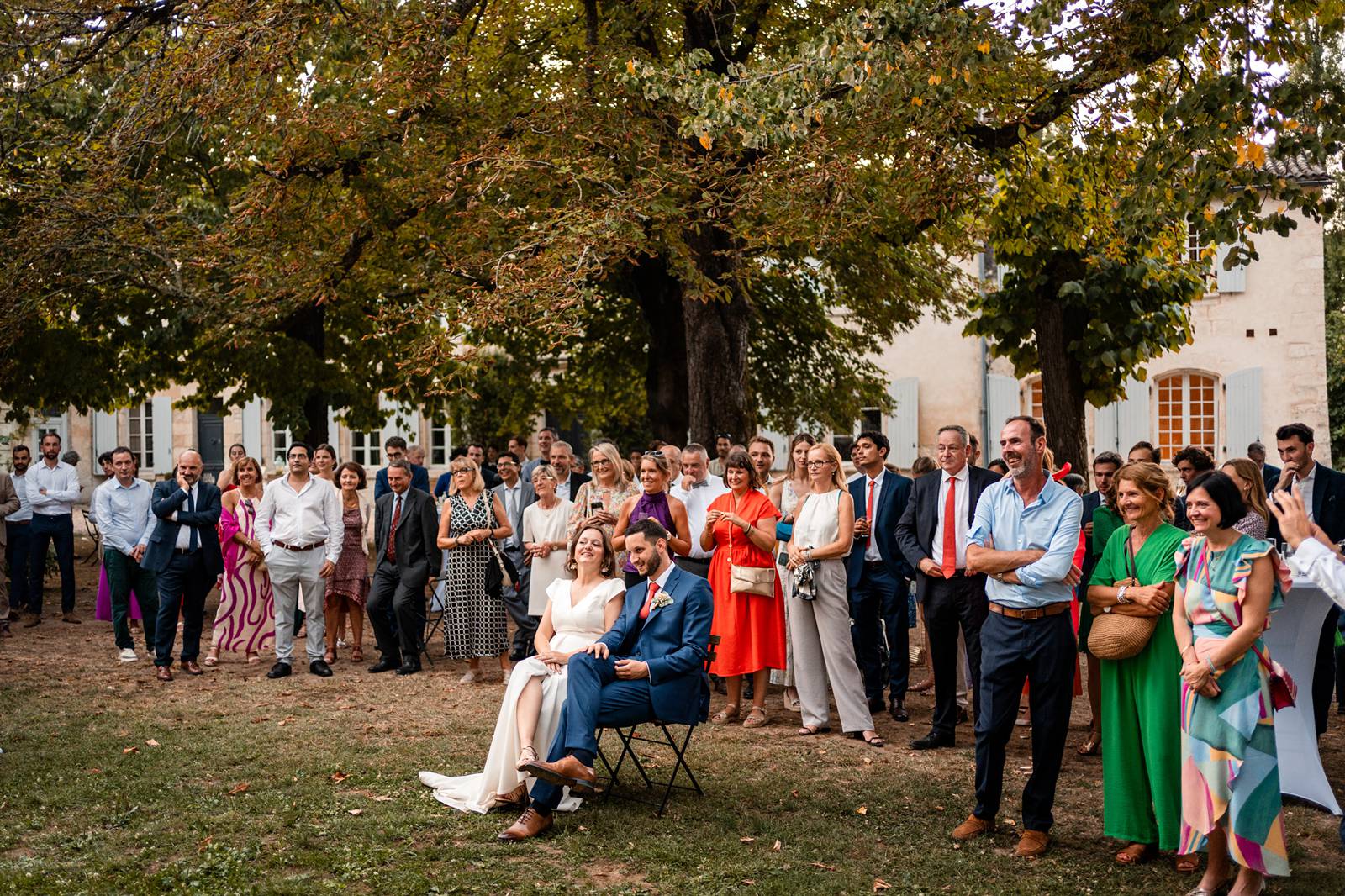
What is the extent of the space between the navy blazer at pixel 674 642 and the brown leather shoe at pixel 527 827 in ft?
2.62

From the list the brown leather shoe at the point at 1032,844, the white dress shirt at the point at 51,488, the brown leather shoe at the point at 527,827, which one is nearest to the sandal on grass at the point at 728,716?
the brown leather shoe at the point at 527,827

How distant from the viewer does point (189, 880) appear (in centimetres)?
570

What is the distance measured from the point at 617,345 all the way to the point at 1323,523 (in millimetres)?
13815

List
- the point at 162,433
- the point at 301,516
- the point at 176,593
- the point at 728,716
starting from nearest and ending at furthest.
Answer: the point at 728,716 < the point at 176,593 < the point at 301,516 < the point at 162,433

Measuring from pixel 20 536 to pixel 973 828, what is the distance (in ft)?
39.9

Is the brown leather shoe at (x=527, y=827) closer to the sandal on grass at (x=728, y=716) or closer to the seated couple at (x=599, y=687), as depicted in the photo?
the seated couple at (x=599, y=687)

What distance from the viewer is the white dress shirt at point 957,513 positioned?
8.10m

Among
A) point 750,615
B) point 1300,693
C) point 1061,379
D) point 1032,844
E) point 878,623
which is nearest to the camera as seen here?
point 1032,844

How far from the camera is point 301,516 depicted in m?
11.4

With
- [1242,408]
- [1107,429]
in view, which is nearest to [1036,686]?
[1107,429]

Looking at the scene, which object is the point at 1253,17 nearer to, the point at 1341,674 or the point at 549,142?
the point at 1341,674

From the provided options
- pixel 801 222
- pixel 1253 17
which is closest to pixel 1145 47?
pixel 1253 17

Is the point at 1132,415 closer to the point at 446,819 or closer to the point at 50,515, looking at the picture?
the point at 50,515

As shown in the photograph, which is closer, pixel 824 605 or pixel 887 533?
pixel 824 605
